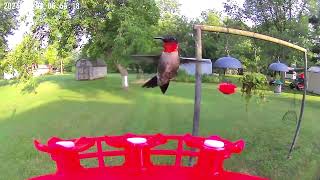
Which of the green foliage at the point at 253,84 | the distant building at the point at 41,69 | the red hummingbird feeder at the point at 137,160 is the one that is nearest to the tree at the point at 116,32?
the distant building at the point at 41,69

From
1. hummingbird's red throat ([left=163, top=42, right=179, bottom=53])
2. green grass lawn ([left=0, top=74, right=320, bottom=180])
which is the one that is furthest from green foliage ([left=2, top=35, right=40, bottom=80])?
hummingbird's red throat ([left=163, top=42, right=179, bottom=53])

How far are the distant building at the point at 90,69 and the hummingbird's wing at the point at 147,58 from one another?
0.19 meters

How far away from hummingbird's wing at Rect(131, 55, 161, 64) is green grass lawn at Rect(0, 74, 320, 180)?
0.22 m

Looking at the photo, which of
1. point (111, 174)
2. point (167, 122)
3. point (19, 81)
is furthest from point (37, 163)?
point (111, 174)

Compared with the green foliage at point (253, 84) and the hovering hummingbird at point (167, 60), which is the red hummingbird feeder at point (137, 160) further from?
the green foliage at point (253, 84)

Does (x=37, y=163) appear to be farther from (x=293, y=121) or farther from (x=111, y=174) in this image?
(x=293, y=121)

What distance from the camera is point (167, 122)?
7.09 feet

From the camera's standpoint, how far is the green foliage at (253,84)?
2123 millimetres

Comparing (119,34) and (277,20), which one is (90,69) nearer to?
(119,34)

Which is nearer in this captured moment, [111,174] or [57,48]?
[111,174]

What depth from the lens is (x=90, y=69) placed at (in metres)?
2.05

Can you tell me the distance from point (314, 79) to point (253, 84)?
1.87 ft

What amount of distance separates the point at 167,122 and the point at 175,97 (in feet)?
0.41

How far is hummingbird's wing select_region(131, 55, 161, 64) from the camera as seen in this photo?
1.72 metres
